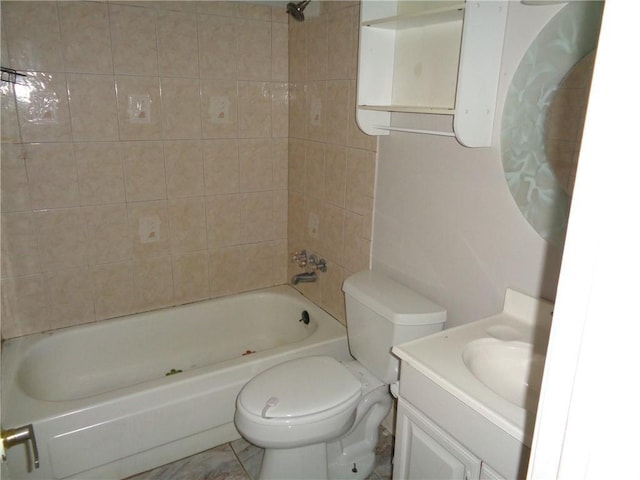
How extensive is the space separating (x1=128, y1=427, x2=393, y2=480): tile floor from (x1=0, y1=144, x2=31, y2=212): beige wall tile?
50.5 inches

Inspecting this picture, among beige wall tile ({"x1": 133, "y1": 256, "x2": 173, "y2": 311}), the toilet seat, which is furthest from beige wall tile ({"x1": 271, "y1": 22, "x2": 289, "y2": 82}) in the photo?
the toilet seat

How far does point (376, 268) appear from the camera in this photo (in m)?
2.09

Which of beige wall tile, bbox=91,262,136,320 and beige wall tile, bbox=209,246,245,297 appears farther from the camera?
beige wall tile, bbox=209,246,245,297

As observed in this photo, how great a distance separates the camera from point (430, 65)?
169 cm

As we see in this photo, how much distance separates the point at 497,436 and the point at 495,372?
29 centimetres

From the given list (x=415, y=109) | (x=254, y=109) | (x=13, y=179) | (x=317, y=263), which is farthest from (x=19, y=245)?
(x=415, y=109)

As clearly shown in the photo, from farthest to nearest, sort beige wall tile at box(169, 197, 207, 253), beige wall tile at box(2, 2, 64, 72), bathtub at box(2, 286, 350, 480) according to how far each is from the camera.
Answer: beige wall tile at box(169, 197, 207, 253)
beige wall tile at box(2, 2, 64, 72)
bathtub at box(2, 286, 350, 480)

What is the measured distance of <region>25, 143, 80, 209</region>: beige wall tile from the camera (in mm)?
2047

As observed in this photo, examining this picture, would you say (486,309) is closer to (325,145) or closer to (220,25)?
(325,145)

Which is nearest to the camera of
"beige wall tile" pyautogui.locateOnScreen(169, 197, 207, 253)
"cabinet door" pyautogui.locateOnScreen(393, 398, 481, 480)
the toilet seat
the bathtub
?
"cabinet door" pyautogui.locateOnScreen(393, 398, 481, 480)

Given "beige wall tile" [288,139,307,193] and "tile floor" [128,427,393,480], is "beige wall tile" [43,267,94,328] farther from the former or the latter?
"beige wall tile" [288,139,307,193]

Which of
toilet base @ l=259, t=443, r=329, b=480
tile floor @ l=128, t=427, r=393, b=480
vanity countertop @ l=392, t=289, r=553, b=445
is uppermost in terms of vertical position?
vanity countertop @ l=392, t=289, r=553, b=445

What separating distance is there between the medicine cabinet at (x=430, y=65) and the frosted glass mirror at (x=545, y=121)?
0.29ft

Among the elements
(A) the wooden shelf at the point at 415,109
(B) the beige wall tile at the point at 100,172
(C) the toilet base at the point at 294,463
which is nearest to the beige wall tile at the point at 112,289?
(B) the beige wall tile at the point at 100,172
